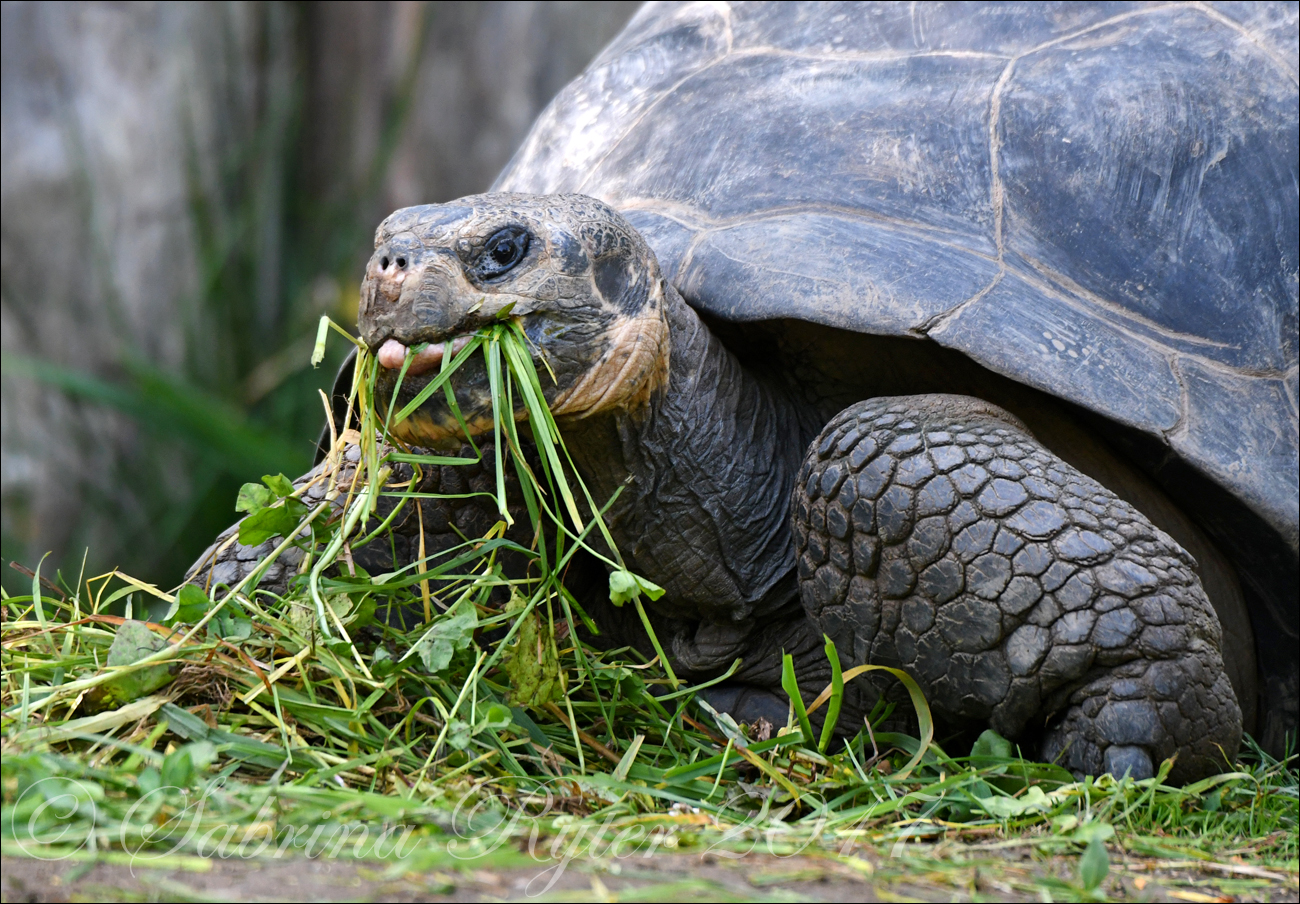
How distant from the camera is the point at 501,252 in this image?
2.29 meters

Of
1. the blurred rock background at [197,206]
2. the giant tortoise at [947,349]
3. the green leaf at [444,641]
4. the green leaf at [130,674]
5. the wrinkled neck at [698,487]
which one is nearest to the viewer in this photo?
the green leaf at [130,674]

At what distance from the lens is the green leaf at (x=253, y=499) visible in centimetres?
240

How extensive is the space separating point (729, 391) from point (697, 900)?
1.50m

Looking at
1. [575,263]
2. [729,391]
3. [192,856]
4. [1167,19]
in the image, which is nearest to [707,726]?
[729,391]

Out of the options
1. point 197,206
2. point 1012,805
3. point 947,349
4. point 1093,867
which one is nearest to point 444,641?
point 1012,805

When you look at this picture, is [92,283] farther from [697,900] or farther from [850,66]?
[697,900]

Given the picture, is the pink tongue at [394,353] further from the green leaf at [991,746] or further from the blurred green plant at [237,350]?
the blurred green plant at [237,350]

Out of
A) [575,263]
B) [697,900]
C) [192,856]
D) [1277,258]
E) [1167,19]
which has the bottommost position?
[192,856]

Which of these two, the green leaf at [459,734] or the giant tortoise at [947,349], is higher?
the giant tortoise at [947,349]

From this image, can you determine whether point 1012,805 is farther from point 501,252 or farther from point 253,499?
point 253,499

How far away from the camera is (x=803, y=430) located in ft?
9.53

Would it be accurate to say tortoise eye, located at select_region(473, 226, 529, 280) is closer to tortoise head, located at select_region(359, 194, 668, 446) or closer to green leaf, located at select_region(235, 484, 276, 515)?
tortoise head, located at select_region(359, 194, 668, 446)

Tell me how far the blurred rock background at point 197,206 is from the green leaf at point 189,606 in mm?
3687

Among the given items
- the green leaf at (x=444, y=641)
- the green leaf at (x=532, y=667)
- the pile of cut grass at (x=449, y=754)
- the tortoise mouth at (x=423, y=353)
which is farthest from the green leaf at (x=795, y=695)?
the tortoise mouth at (x=423, y=353)
